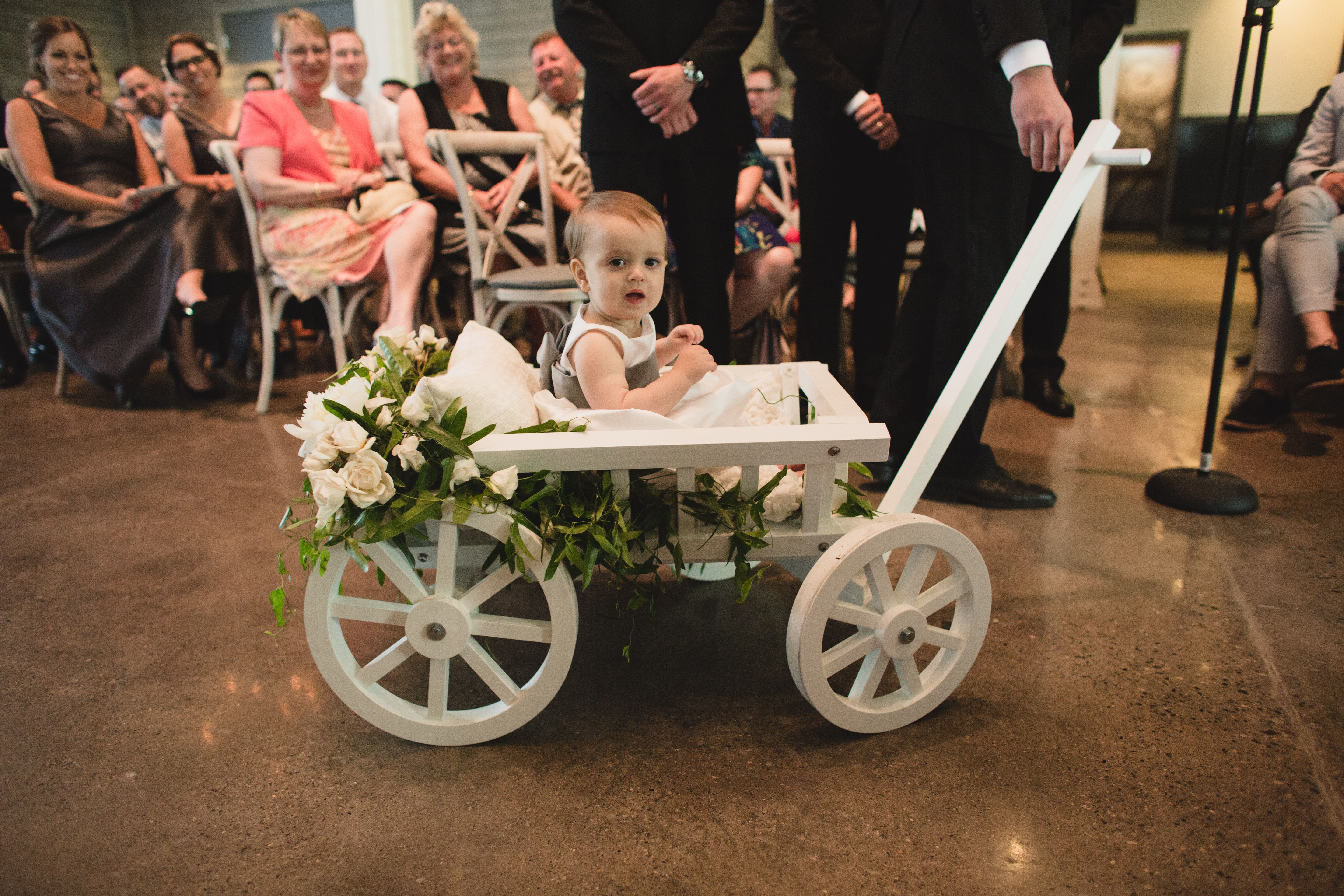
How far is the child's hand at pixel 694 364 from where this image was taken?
4.46 feet

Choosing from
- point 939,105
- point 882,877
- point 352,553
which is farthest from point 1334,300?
point 352,553

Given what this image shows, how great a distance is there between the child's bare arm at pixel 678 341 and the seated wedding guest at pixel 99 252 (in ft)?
9.33

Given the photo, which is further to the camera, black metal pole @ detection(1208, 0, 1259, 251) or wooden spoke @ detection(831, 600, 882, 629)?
black metal pole @ detection(1208, 0, 1259, 251)

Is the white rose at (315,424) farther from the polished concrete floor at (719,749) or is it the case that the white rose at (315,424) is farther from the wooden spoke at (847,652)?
the wooden spoke at (847,652)

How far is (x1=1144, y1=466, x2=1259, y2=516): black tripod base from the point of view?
6.99 feet

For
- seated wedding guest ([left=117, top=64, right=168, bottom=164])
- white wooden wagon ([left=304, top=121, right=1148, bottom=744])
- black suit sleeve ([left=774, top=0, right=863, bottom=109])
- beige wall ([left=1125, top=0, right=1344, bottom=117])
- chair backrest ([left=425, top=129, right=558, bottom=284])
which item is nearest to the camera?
white wooden wagon ([left=304, top=121, right=1148, bottom=744])

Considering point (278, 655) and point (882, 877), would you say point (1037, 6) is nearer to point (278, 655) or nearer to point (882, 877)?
point (882, 877)

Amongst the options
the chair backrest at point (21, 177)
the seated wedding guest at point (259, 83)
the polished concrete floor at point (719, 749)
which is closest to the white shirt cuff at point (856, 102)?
the polished concrete floor at point (719, 749)

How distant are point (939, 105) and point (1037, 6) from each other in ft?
1.08

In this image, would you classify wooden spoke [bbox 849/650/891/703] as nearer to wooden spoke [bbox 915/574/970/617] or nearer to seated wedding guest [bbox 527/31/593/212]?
wooden spoke [bbox 915/574/970/617]

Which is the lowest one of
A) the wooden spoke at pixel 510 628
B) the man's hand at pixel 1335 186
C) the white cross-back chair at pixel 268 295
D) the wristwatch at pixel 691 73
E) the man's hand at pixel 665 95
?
the wooden spoke at pixel 510 628

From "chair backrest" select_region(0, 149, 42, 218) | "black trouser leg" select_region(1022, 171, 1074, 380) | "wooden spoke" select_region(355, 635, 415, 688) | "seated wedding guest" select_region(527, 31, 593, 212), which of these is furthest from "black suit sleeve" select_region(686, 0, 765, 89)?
"chair backrest" select_region(0, 149, 42, 218)

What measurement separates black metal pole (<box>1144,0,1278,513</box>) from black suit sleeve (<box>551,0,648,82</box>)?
1.37 metres

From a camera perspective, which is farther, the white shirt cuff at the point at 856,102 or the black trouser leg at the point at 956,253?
the white shirt cuff at the point at 856,102
